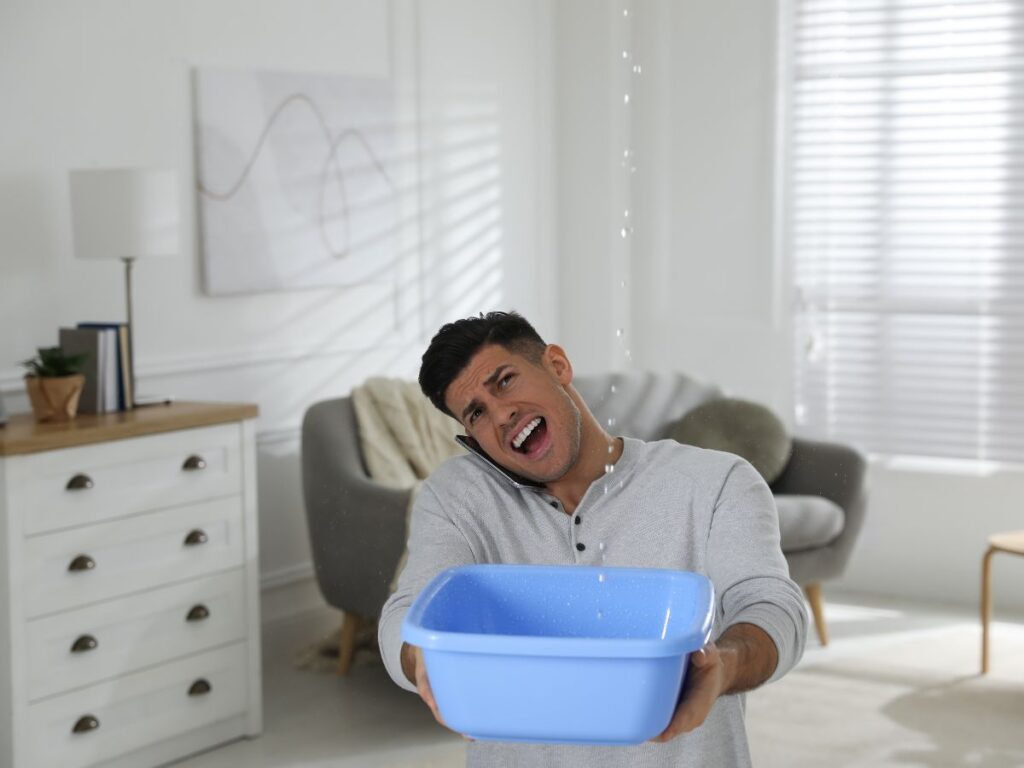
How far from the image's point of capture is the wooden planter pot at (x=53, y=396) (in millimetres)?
2086

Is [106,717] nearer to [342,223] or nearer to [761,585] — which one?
[342,223]

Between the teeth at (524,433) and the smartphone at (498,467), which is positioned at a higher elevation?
the teeth at (524,433)

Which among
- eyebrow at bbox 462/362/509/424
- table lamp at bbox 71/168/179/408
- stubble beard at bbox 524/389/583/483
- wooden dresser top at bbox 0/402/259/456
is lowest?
wooden dresser top at bbox 0/402/259/456

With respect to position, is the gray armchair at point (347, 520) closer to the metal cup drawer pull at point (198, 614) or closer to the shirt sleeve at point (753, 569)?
the metal cup drawer pull at point (198, 614)

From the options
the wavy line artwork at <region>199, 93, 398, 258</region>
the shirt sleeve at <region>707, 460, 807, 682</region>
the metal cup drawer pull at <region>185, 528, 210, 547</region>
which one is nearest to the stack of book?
the metal cup drawer pull at <region>185, 528, 210, 547</region>

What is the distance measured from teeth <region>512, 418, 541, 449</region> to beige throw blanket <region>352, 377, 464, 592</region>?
116 centimetres

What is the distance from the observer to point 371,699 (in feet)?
7.51

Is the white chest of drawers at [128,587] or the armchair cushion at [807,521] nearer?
the armchair cushion at [807,521]

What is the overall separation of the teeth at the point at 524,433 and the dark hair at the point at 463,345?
46mm

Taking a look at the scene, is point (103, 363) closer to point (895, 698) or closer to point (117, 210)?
point (117, 210)

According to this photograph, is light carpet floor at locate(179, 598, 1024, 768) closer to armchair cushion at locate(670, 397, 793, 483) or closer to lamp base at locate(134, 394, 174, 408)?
armchair cushion at locate(670, 397, 793, 483)

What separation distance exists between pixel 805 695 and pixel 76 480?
106 cm

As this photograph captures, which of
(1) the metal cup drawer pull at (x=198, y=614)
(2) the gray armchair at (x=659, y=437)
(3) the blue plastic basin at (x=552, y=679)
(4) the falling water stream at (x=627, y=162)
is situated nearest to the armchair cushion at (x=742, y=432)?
(2) the gray armchair at (x=659, y=437)

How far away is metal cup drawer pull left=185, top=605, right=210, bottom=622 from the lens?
2.18 m
